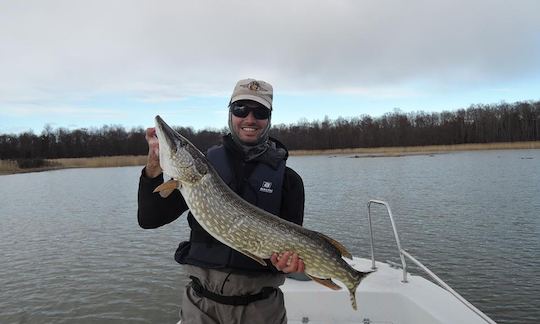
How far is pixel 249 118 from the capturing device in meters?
2.75

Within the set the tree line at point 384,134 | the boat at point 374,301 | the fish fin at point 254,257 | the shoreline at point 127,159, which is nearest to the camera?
the fish fin at point 254,257

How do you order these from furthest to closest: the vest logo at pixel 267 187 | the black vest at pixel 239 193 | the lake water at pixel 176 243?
the lake water at pixel 176 243, the vest logo at pixel 267 187, the black vest at pixel 239 193

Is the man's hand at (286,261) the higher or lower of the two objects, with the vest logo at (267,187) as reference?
lower

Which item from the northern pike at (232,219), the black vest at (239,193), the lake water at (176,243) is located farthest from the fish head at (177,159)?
the lake water at (176,243)

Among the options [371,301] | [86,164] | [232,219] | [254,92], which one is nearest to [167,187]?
[232,219]

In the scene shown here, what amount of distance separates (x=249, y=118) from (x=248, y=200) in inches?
21.0

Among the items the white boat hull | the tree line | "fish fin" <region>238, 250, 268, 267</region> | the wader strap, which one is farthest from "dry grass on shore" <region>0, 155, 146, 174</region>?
"fish fin" <region>238, 250, 268, 267</region>

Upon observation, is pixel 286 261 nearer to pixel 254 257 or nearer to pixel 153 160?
pixel 254 257

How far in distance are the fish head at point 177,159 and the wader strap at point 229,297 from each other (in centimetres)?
64

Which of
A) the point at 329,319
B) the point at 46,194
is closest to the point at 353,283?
the point at 329,319

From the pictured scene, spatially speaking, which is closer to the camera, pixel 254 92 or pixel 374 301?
pixel 254 92

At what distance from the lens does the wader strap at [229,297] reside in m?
2.48

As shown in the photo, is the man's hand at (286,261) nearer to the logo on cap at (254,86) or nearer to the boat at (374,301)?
the logo on cap at (254,86)

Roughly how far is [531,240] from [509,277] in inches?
119
